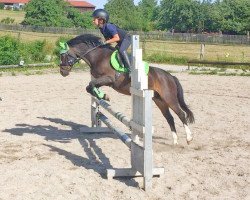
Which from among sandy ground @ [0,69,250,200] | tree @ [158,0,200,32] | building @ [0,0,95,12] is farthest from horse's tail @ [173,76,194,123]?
building @ [0,0,95,12]

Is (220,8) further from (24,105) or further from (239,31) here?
(24,105)

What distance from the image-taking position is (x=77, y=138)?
866cm

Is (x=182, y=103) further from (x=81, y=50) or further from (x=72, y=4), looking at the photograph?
(x=72, y=4)

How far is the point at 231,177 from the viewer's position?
6.01 meters

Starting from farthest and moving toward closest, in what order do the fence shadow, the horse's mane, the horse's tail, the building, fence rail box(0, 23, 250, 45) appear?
the building, fence rail box(0, 23, 250, 45), the horse's tail, the horse's mane, the fence shadow

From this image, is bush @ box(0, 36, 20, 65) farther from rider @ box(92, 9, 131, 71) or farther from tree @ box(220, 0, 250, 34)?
tree @ box(220, 0, 250, 34)

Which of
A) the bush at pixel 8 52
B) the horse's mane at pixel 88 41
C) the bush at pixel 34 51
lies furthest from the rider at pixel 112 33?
the bush at pixel 34 51

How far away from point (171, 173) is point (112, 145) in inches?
80.7

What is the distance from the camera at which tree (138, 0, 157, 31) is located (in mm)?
106650

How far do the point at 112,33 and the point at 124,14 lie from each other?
10093 cm

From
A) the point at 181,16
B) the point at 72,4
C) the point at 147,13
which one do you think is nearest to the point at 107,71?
the point at 181,16

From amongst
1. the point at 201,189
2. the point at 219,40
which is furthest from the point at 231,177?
the point at 219,40

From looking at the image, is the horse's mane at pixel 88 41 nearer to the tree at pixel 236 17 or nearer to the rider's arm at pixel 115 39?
the rider's arm at pixel 115 39

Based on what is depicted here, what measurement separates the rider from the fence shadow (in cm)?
149
